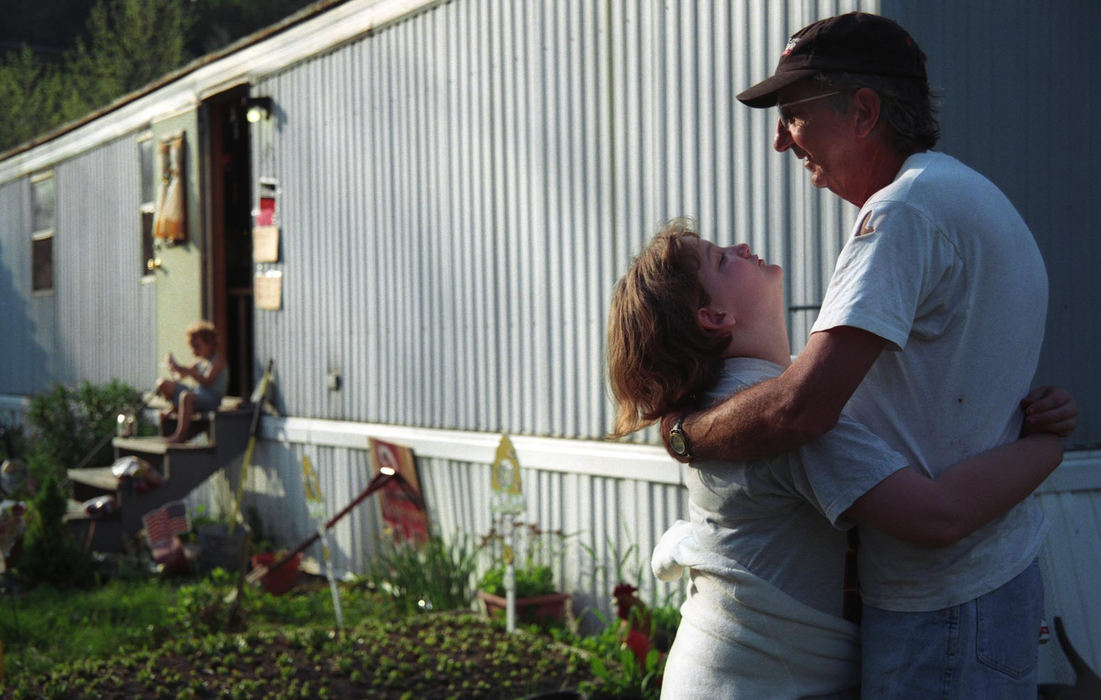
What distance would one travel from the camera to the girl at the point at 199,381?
9617 millimetres

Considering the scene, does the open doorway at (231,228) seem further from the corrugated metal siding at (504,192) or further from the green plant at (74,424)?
the green plant at (74,424)

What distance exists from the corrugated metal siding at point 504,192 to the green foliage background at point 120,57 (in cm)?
2002

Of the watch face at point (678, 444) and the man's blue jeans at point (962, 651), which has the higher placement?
the watch face at point (678, 444)

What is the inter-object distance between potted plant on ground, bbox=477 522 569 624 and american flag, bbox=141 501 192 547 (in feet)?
10.2

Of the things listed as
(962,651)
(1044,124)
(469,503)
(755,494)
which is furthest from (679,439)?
(469,503)

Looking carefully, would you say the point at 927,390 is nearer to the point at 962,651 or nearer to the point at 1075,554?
the point at 962,651

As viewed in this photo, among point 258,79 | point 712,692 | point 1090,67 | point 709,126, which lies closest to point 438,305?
point 709,126

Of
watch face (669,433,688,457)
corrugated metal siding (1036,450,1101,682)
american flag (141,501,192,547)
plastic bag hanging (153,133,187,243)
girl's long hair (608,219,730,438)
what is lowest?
american flag (141,501,192,547)

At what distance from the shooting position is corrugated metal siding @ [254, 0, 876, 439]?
537 cm

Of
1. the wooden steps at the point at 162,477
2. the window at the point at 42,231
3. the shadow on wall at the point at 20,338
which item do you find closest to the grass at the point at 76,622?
the wooden steps at the point at 162,477

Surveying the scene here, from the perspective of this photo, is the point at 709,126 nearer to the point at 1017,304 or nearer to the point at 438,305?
the point at 438,305

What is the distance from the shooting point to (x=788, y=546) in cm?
196

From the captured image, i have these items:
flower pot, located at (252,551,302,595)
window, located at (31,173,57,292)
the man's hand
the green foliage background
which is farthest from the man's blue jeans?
the green foliage background

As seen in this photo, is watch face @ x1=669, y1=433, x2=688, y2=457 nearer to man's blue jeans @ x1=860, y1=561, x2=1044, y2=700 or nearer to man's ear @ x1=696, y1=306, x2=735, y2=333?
man's ear @ x1=696, y1=306, x2=735, y2=333
